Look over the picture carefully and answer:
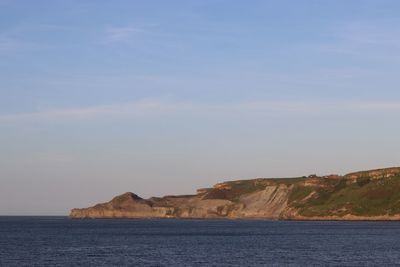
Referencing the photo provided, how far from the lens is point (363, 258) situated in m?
103

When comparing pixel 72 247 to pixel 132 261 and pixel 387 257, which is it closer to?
pixel 132 261

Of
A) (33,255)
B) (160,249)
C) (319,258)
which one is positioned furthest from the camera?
(160,249)

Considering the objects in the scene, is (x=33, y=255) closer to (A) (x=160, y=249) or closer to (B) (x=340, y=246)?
(A) (x=160, y=249)

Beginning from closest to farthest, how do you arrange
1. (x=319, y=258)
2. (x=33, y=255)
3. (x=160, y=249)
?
1. (x=319, y=258)
2. (x=33, y=255)
3. (x=160, y=249)

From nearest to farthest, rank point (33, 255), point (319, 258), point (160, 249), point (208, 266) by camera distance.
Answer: point (208, 266) → point (319, 258) → point (33, 255) → point (160, 249)

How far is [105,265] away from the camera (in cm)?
9350

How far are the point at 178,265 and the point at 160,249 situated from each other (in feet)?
102

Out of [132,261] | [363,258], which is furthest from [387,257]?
[132,261]

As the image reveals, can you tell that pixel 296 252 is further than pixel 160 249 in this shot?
No

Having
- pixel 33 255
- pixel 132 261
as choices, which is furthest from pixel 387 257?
pixel 33 255

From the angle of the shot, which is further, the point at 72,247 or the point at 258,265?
the point at 72,247

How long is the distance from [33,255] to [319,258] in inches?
1613

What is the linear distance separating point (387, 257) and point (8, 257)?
52.7m

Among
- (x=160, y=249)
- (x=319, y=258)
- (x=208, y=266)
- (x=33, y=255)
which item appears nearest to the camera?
(x=208, y=266)
